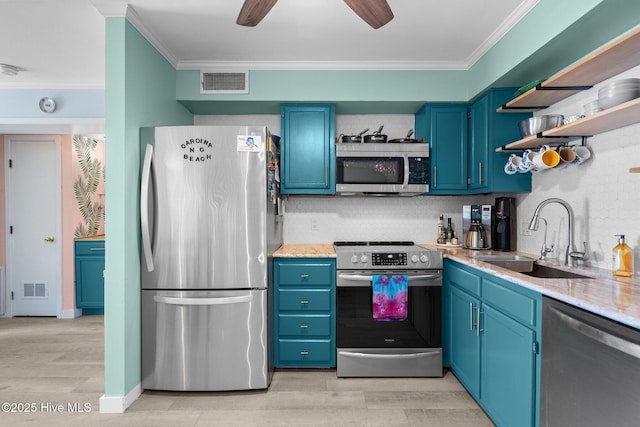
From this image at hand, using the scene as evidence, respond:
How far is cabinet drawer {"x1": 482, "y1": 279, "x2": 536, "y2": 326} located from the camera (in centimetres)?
162

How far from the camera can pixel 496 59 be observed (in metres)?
2.55

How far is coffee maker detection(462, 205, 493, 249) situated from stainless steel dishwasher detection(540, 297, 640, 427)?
1.50m

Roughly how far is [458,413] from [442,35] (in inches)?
102

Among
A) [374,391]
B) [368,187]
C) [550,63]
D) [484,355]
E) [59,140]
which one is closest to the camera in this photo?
[484,355]

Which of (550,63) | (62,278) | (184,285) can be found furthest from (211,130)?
(62,278)

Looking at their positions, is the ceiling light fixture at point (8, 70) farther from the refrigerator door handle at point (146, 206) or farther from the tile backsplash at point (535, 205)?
the refrigerator door handle at point (146, 206)

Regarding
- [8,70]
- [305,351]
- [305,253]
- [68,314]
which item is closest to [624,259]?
[305,253]

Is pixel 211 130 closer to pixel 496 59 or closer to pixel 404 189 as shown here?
pixel 404 189

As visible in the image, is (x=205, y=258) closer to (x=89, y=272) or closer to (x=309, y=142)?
(x=309, y=142)

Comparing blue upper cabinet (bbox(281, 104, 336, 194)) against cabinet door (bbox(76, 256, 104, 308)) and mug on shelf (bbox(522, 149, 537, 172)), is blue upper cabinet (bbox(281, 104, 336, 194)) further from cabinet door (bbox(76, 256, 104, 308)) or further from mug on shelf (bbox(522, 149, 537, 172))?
cabinet door (bbox(76, 256, 104, 308))

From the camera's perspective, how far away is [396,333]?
265cm

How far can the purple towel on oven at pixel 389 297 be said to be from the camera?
2611 mm

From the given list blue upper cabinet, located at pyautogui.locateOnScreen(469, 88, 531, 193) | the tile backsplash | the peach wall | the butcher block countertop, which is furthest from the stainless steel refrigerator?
the peach wall

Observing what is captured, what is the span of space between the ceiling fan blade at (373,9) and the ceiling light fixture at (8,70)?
331 centimetres
